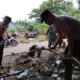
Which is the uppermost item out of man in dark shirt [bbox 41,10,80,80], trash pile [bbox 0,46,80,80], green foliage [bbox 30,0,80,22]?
green foliage [bbox 30,0,80,22]

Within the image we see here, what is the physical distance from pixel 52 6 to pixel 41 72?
1247 inches

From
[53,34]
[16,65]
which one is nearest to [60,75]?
[16,65]

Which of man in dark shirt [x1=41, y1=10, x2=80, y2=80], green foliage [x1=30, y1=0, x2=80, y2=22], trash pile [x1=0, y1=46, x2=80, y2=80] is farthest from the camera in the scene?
green foliage [x1=30, y1=0, x2=80, y2=22]

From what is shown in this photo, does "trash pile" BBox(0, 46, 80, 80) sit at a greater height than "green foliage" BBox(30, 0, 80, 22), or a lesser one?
lesser

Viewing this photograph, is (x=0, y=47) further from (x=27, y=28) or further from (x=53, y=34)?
(x=27, y=28)

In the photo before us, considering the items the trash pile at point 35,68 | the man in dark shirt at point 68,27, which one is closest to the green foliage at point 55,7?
the trash pile at point 35,68

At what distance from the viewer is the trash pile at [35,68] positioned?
7.25 m

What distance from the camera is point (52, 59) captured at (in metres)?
9.62

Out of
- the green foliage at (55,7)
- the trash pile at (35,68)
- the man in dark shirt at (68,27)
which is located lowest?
the trash pile at (35,68)

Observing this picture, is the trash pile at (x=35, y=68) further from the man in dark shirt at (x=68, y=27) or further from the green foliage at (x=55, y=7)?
the green foliage at (x=55, y=7)

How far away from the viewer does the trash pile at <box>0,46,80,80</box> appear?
23.8ft

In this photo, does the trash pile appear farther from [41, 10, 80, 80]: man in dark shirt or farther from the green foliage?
the green foliage

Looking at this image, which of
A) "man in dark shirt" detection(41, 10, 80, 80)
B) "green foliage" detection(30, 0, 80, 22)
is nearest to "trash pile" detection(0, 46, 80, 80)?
"man in dark shirt" detection(41, 10, 80, 80)

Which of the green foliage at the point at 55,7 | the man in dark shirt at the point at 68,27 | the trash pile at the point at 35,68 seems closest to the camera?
the man in dark shirt at the point at 68,27
